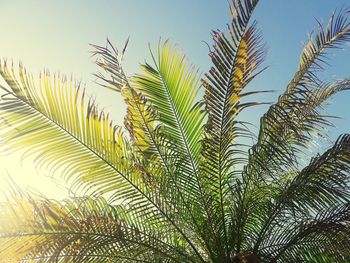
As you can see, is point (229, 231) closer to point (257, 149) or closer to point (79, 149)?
point (257, 149)

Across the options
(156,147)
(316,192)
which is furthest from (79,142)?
(316,192)

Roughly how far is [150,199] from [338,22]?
335 cm

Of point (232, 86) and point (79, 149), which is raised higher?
point (232, 86)

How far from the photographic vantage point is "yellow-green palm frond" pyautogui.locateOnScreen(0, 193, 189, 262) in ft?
16.8

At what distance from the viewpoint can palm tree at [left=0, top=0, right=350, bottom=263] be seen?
5.27 metres

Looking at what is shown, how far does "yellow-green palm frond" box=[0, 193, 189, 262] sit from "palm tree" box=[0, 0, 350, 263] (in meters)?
0.01

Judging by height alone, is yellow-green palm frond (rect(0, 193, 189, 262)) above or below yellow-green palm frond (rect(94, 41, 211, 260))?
below

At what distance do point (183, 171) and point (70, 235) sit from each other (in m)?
1.65

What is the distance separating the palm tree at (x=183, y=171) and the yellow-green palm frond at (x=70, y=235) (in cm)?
1

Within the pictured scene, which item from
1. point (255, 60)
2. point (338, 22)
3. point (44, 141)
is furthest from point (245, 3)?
point (44, 141)

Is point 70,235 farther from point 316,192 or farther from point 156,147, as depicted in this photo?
point 316,192

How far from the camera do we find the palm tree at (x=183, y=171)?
5.27 meters

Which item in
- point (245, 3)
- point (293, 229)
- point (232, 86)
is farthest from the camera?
point (293, 229)

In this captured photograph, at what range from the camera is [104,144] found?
18.8ft
